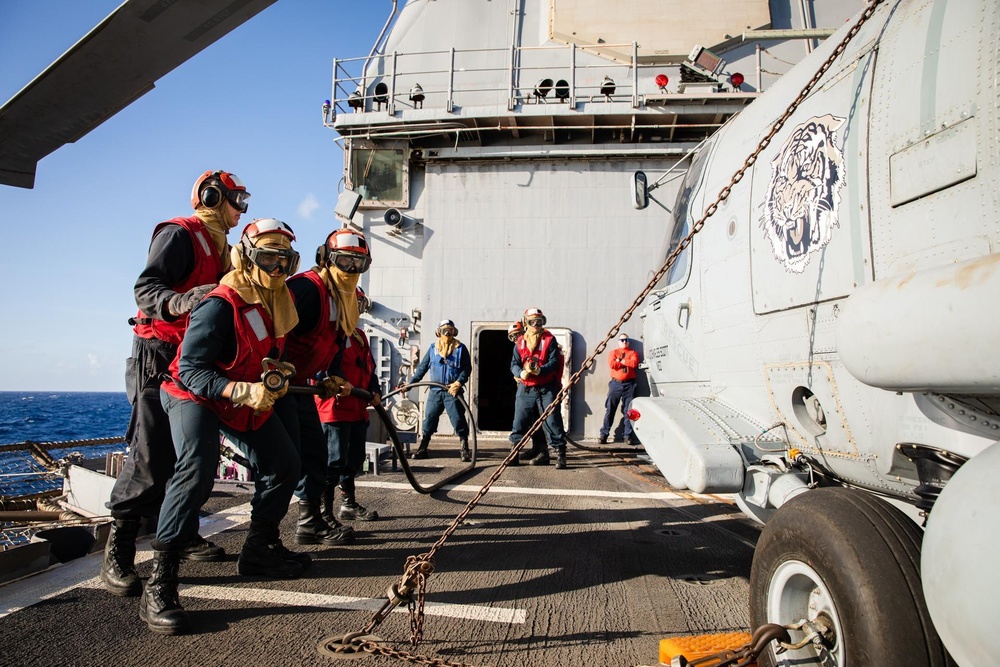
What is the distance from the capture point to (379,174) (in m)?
11.4

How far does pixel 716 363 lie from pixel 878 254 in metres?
1.39

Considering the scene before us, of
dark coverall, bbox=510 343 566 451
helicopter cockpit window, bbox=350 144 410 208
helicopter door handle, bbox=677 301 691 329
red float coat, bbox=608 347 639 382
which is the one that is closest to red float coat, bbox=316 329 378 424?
helicopter door handle, bbox=677 301 691 329

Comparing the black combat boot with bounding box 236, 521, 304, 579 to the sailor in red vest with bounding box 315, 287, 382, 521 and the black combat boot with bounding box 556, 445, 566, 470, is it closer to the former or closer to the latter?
the sailor in red vest with bounding box 315, 287, 382, 521

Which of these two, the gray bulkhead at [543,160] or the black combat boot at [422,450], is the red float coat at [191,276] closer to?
the black combat boot at [422,450]

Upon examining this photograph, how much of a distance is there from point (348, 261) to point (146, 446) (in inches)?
64.6

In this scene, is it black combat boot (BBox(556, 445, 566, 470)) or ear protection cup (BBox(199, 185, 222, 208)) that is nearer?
ear protection cup (BBox(199, 185, 222, 208))

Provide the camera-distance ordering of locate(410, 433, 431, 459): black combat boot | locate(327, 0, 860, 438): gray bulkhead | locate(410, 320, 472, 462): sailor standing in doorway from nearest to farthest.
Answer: locate(410, 433, 431, 459): black combat boot, locate(410, 320, 472, 462): sailor standing in doorway, locate(327, 0, 860, 438): gray bulkhead

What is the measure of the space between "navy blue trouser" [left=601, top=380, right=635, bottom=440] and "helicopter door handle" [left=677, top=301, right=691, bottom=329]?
5.82m

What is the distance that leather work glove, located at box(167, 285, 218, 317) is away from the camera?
290 cm

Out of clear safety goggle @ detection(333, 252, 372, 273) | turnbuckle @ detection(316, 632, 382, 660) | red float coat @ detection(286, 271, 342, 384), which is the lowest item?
turnbuckle @ detection(316, 632, 382, 660)

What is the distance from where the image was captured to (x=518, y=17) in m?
11.9

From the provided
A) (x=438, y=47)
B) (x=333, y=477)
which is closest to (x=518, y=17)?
(x=438, y=47)

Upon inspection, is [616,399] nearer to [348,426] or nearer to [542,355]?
[542,355]

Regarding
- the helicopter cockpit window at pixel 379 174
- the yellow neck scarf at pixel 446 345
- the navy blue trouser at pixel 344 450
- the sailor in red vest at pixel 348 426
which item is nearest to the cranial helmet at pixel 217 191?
the sailor in red vest at pixel 348 426
